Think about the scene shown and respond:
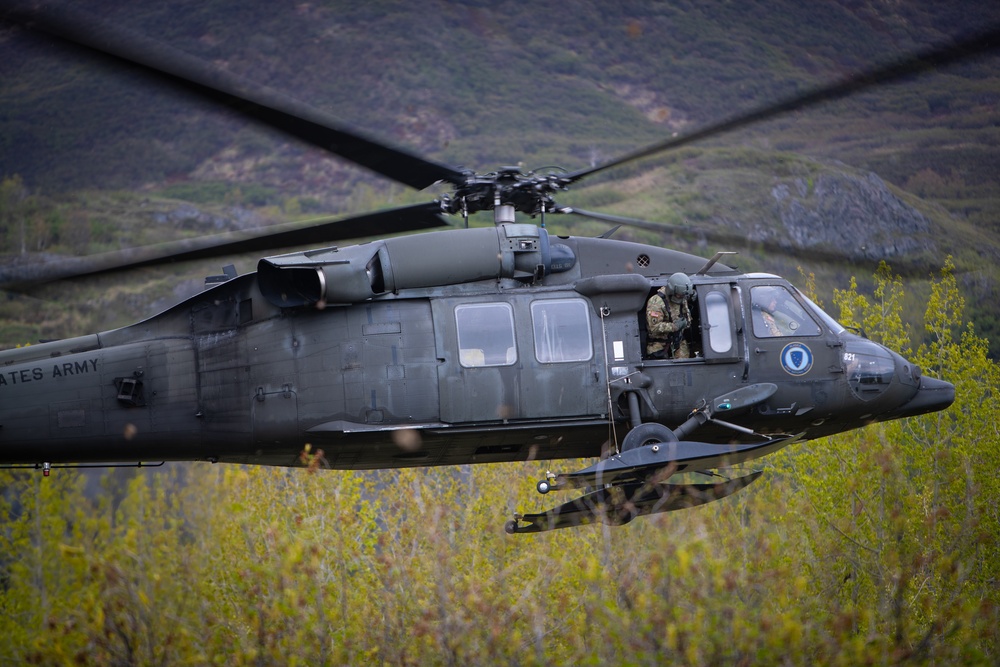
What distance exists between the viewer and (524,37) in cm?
13888

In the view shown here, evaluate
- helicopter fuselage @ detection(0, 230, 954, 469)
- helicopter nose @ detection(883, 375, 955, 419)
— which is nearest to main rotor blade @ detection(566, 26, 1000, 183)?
helicopter fuselage @ detection(0, 230, 954, 469)

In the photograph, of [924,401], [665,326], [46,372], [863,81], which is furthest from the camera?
[924,401]

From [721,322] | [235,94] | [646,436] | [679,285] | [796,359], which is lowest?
[646,436]

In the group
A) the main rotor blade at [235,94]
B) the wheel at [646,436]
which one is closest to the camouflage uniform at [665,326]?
the wheel at [646,436]

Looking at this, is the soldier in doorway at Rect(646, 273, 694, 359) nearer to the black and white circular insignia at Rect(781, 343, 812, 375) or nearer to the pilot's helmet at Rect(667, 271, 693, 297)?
the pilot's helmet at Rect(667, 271, 693, 297)

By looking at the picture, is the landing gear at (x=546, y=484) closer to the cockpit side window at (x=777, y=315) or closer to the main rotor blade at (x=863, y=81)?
the cockpit side window at (x=777, y=315)

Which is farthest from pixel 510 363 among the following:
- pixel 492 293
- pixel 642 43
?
pixel 642 43

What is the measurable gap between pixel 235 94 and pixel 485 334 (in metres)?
3.33

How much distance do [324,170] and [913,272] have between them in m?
103

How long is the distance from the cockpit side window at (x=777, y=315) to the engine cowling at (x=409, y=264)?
2012 mm

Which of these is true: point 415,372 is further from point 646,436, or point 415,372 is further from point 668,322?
point 668,322

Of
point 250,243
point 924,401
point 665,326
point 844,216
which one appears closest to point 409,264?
point 250,243

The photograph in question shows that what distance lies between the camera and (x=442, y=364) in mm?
10602

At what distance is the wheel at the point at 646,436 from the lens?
10516 mm
